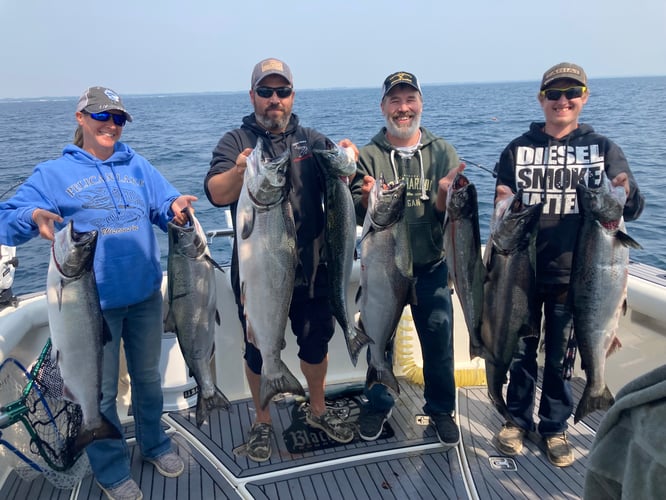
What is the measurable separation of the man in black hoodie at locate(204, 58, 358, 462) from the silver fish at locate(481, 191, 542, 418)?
→ 1072 millimetres

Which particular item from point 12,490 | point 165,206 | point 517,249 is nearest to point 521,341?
point 517,249

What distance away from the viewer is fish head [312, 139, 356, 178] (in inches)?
120

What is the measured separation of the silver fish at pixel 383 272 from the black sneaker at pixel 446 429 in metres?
0.58

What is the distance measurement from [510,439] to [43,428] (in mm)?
3352

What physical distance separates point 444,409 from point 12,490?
318cm

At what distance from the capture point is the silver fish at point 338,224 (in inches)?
121

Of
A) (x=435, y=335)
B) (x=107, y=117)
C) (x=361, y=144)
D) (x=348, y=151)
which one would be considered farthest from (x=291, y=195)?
(x=361, y=144)

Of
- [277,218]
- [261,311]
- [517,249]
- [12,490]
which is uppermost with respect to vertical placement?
[277,218]

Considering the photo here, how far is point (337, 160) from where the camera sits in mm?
3049

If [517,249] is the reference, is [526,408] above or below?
below

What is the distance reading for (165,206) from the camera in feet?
11.1

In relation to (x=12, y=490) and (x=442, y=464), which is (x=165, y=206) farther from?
(x=442, y=464)

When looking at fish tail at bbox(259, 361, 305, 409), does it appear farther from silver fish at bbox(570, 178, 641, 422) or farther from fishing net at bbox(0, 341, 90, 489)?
silver fish at bbox(570, 178, 641, 422)

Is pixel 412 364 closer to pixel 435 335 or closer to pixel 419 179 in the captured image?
pixel 435 335
